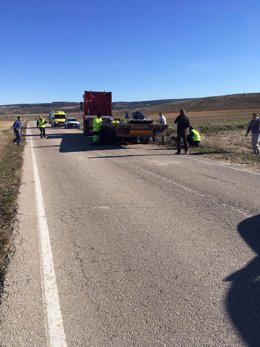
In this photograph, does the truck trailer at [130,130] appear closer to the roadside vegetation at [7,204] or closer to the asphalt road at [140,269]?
the roadside vegetation at [7,204]

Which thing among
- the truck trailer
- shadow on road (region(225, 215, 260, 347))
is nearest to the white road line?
shadow on road (region(225, 215, 260, 347))

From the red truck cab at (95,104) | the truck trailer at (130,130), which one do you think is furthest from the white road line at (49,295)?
the red truck cab at (95,104)

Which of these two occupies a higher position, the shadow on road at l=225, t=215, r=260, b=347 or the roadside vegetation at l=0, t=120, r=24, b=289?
the shadow on road at l=225, t=215, r=260, b=347

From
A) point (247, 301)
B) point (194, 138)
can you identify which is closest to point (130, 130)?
point (194, 138)

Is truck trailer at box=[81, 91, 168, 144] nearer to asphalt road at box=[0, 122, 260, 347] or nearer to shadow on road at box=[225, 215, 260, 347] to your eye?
asphalt road at box=[0, 122, 260, 347]

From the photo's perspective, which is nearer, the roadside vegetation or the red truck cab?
the roadside vegetation

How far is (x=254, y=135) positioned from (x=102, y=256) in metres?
12.9

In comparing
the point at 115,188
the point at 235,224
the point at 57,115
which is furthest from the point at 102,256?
the point at 57,115

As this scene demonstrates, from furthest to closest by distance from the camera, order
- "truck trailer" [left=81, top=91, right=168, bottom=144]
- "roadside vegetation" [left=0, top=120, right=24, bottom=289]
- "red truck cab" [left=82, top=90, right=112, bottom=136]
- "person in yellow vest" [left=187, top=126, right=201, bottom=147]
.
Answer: "red truck cab" [left=82, top=90, right=112, bottom=136] < "truck trailer" [left=81, top=91, right=168, bottom=144] < "person in yellow vest" [left=187, top=126, right=201, bottom=147] < "roadside vegetation" [left=0, top=120, right=24, bottom=289]

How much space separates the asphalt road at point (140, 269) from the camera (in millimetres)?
3439

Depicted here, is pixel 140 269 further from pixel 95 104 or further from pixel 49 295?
pixel 95 104

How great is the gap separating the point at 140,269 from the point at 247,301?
1.28 m

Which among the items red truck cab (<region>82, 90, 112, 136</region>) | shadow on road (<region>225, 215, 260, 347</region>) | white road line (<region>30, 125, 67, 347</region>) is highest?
red truck cab (<region>82, 90, 112, 136</region>)

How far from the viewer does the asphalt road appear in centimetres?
344
